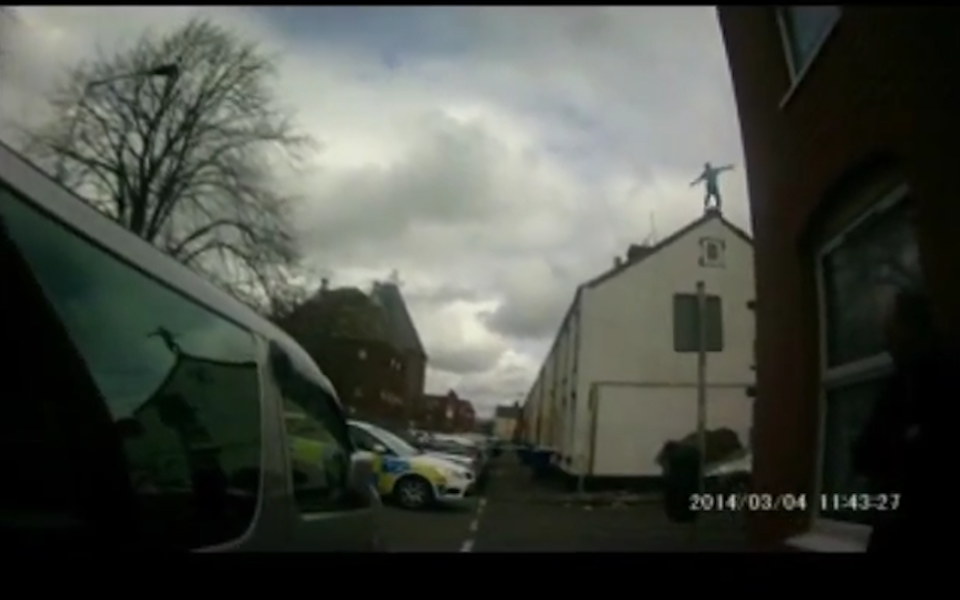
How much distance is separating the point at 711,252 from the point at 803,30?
520 mm

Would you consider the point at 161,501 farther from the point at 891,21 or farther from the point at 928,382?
the point at 891,21

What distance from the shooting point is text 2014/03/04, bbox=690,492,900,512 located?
1852 mm

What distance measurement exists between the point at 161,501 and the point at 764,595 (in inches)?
53.1

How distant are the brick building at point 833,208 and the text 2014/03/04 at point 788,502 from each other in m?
0.02

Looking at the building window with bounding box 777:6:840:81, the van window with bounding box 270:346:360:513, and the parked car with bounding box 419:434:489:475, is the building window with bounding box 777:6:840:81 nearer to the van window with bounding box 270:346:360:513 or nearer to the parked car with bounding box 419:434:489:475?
the parked car with bounding box 419:434:489:475

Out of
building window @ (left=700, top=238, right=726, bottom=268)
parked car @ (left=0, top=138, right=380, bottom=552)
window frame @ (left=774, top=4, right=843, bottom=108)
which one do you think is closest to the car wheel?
parked car @ (left=0, top=138, right=380, bottom=552)

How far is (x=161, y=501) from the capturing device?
165 cm

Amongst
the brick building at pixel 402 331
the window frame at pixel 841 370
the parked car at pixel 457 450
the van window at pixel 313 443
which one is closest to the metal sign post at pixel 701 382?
the window frame at pixel 841 370

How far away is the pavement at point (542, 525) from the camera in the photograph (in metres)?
1.87

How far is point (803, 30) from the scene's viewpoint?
73.5 inches

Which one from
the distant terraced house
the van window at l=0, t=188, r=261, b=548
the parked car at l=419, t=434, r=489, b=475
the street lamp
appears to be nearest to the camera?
the van window at l=0, t=188, r=261, b=548

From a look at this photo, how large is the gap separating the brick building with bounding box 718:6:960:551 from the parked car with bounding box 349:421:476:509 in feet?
2.14

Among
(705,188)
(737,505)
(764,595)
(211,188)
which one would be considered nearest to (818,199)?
(705,188)

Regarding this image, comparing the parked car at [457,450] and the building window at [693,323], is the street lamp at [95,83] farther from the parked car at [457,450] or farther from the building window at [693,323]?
the building window at [693,323]
